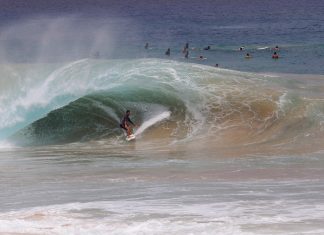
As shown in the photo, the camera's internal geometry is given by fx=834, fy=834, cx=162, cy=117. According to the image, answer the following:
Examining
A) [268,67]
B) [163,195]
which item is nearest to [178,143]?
[163,195]

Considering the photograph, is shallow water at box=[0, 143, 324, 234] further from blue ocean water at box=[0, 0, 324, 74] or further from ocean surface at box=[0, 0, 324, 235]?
blue ocean water at box=[0, 0, 324, 74]

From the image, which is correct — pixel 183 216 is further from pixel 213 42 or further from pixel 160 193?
pixel 213 42

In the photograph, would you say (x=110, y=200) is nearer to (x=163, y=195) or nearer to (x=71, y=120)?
(x=163, y=195)

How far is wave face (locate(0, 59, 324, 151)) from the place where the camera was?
89.4 feet

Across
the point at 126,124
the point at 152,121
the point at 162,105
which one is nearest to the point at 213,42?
the point at 162,105

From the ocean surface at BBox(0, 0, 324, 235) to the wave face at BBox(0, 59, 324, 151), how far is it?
63 mm

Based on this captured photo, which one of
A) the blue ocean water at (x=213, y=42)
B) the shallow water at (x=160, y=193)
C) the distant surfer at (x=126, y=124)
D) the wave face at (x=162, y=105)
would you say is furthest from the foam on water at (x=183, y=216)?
the blue ocean water at (x=213, y=42)

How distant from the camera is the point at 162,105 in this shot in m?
29.9

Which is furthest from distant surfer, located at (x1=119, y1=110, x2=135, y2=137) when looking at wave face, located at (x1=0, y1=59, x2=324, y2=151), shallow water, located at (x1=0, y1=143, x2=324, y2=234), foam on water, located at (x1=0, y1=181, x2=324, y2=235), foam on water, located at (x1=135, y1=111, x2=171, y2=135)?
foam on water, located at (x1=0, y1=181, x2=324, y2=235)

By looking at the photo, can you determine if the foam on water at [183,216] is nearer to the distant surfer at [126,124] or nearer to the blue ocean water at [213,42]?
A: the distant surfer at [126,124]

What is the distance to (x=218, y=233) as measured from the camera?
13141 millimetres

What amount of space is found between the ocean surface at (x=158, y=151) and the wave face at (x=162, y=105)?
0.06m

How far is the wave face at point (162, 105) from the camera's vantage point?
27.2 m

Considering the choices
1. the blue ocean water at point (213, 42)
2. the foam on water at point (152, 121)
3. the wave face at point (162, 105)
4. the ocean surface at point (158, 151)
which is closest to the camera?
the ocean surface at point (158, 151)
